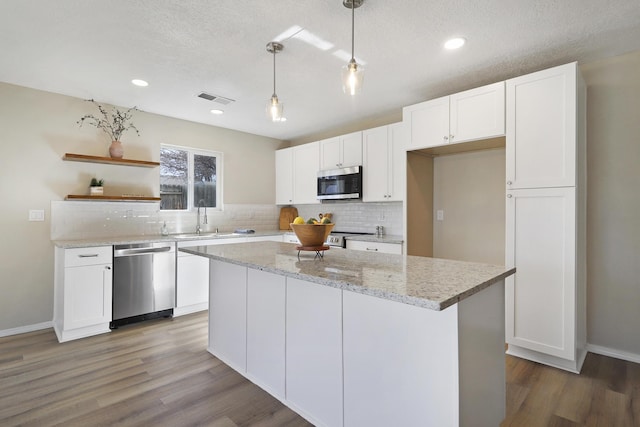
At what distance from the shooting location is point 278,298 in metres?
2.03

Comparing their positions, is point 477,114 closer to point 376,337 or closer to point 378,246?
point 378,246

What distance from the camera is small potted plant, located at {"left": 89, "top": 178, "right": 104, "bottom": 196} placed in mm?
3516

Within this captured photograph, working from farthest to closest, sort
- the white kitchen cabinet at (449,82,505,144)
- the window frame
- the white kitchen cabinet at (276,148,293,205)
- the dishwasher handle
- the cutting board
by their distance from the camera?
1. the cutting board
2. the white kitchen cabinet at (276,148,293,205)
3. the window frame
4. the dishwasher handle
5. the white kitchen cabinet at (449,82,505,144)

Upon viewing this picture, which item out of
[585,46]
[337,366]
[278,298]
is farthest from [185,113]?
[585,46]

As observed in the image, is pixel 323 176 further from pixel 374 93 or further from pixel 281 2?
pixel 281 2

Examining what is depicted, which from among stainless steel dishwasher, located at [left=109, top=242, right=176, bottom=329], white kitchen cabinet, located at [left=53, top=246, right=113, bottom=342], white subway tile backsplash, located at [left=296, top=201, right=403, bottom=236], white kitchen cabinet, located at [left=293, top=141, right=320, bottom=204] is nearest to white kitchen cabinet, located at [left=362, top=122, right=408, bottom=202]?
white subway tile backsplash, located at [left=296, top=201, right=403, bottom=236]

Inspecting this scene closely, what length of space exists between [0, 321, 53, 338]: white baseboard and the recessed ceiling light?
4505 mm

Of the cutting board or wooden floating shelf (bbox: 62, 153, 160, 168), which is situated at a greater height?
wooden floating shelf (bbox: 62, 153, 160, 168)

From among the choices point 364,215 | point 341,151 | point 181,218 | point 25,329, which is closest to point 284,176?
point 341,151

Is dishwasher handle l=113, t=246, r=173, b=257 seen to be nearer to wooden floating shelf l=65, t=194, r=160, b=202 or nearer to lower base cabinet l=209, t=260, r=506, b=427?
wooden floating shelf l=65, t=194, r=160, b=202

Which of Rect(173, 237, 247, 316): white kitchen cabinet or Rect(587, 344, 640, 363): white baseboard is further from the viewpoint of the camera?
Rect(173, 237, 247, 316): white kitchen cabinet

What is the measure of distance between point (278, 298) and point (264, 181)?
11.5ft

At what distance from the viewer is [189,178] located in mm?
4531

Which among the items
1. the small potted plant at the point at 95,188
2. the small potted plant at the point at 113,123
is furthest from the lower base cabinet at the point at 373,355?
the small potted plant at the point at 113,123
